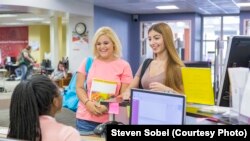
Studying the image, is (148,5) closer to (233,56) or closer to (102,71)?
(102,71)

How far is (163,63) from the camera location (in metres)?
2.38

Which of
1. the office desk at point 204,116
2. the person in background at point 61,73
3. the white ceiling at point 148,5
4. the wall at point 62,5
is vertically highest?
the white ceiling at point 148,5

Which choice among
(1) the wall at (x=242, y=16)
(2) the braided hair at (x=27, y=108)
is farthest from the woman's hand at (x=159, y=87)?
(1) the wall at (x=242, y=16)

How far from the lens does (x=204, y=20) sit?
40.9 ft

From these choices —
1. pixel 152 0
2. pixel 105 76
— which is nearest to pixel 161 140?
pixel 105 76

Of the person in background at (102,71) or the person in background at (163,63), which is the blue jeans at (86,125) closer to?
the person in background at (102,71)

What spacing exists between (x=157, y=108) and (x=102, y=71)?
968mm

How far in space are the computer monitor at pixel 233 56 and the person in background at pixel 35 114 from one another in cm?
96

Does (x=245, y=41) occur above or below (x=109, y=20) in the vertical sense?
below

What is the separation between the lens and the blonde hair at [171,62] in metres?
2.28

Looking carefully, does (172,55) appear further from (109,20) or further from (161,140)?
(109,20)

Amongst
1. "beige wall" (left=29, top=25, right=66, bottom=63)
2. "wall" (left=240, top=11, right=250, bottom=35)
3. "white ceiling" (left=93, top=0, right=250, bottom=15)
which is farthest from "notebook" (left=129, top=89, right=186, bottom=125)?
"beige wall" (left=29, top=25, right=66, bottom=63)

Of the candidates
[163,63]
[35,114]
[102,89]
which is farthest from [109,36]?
[35,114]

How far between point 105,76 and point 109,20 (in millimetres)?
8048
